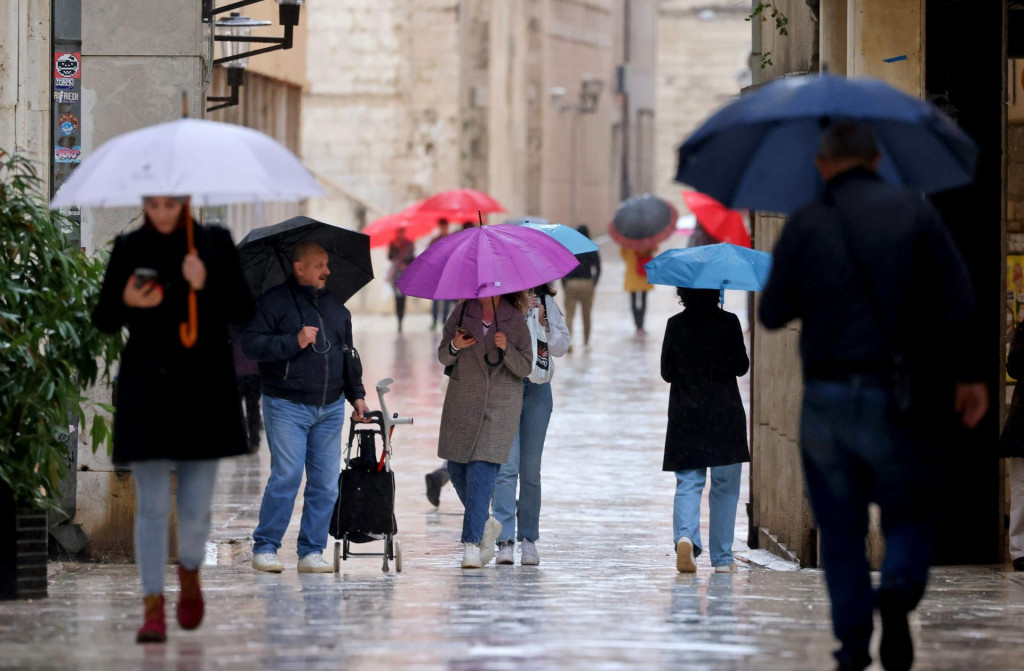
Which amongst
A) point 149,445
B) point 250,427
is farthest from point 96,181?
point 250,427

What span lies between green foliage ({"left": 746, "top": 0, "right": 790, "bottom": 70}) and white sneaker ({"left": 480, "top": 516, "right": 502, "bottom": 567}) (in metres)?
3.43

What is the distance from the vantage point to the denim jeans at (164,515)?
20.7ft

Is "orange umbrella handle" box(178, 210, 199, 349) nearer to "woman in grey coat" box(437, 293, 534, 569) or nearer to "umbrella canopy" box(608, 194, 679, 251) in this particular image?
"woman in grey coat" box(437, 293, 534, 569)

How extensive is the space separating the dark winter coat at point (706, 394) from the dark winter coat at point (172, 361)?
368 cm

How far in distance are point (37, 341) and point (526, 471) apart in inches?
120

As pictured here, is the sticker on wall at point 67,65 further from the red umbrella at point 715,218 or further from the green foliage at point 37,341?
the red umbrella at point 715,218

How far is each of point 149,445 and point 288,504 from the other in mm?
3069

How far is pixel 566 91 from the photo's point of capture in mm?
57906

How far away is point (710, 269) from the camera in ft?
31.6

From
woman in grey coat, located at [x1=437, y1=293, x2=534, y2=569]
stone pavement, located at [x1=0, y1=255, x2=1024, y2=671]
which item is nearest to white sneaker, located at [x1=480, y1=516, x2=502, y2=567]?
woman in grey coat, located at [x1=437, y1=293, x2=534, y2=569]

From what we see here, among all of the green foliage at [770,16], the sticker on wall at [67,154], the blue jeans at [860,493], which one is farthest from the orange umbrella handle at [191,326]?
the green foliage at [770,16]

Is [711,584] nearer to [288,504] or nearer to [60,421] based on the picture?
[288,504]

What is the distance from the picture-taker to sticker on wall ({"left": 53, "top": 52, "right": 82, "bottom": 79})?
9984 mm

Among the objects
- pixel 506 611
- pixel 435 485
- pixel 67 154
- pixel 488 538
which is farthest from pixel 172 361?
pixel 435 485
